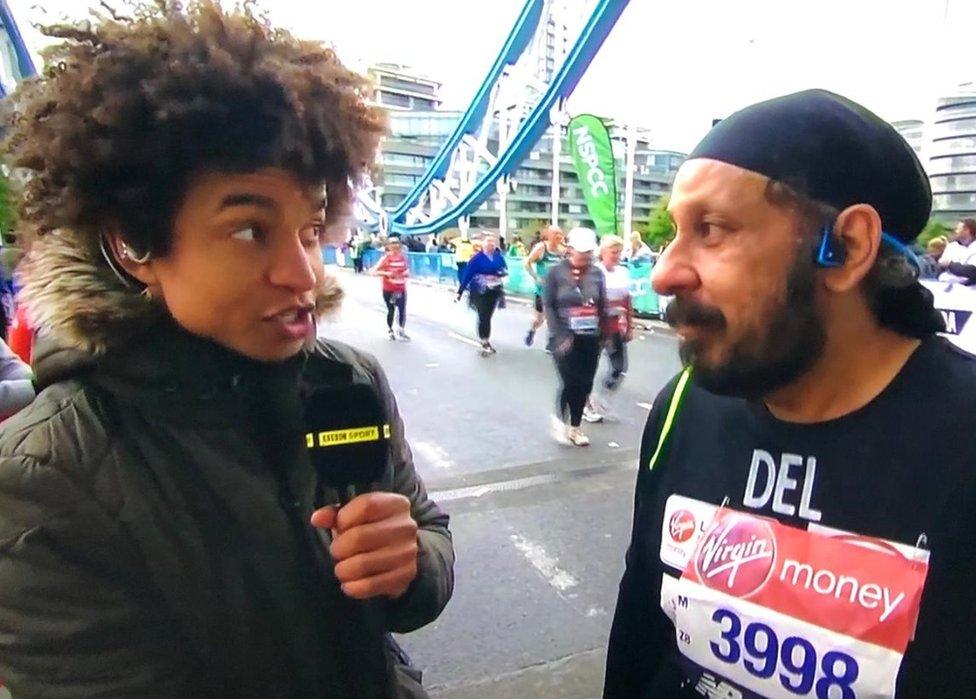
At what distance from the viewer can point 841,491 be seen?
122 centimetres

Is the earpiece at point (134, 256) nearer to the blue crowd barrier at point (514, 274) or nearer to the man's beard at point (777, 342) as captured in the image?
the blue crowd barrier at point (514, 274)

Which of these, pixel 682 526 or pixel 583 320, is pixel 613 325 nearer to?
pixel 583 320

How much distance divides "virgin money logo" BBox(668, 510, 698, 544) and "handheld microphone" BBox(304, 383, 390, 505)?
655mm

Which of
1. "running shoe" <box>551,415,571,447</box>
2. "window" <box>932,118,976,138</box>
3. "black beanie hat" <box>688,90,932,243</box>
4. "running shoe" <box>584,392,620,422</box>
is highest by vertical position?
"window" <box>932,118,976,138</box>

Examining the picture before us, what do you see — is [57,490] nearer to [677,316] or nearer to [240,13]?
[240,13]

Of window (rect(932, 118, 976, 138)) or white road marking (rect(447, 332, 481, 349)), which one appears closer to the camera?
white road marking (rect(447, 332, 481, 349))

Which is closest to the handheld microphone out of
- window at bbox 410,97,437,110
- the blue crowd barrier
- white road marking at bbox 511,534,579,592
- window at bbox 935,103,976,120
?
the blue crowd barrier

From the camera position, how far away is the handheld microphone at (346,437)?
0.99 m

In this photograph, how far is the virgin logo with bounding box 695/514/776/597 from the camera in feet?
4.18

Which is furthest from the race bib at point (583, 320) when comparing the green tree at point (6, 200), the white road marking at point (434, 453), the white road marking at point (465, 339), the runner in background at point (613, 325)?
the white road marking at point (465, 339)

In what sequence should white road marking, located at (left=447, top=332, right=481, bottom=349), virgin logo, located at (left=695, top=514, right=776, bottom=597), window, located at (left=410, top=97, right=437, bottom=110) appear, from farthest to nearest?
1. window, located at (left=410, top=97, right=437, bottom=110)
2. white road marking, located at (left=447, top=332, right=481, bottom=349)
3. virgin logo, located at (left=695, top=514, right=776, bottom=597)

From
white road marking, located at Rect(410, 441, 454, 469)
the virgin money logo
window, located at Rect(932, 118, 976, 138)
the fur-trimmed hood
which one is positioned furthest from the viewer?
window, located at Rect(932, 118, 976, 138)

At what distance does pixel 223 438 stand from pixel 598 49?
25.2 m

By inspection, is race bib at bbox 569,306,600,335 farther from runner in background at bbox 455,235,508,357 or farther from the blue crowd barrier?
runner in background at bbox 455,235,508,357
